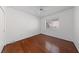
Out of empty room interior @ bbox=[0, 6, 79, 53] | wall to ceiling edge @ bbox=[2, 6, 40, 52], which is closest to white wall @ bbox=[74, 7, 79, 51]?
empty room interior @ bbox=[0, 6, 79, 53]

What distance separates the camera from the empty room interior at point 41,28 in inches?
71.2

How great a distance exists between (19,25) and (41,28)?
49cm

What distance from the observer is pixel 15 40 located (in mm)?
1885

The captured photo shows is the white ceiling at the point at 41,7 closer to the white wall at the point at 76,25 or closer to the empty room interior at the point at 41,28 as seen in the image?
the empty room interior at the point at 41,28

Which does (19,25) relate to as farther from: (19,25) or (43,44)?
(43,44)

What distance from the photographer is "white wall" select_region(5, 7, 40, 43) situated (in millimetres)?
A: 1849

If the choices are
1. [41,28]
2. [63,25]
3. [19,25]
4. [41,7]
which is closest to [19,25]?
[19,25]

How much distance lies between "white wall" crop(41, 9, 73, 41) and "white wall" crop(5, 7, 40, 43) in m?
0.18
